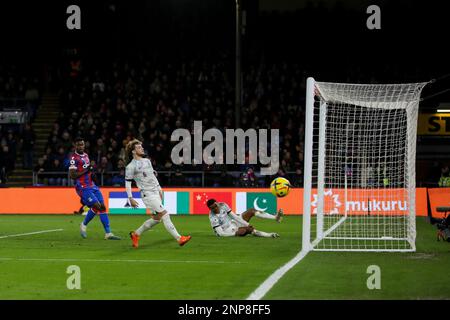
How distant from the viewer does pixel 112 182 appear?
105ft

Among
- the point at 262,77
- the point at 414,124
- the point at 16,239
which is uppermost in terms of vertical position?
the point at 262,77

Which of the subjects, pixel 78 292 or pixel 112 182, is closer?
pixel 78 292

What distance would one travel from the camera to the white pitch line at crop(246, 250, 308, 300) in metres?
10.1

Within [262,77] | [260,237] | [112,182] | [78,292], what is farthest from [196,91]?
[78,292]

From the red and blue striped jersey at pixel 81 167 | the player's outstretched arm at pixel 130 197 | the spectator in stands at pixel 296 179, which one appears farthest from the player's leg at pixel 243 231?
the spectator in stands at pixel 296 179

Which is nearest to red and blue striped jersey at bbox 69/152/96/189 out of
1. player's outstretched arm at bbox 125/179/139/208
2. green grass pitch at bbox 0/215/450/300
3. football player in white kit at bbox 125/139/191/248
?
green grass pitch at bbox 0/215/450/300

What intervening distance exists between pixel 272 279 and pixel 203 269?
1.65 meters

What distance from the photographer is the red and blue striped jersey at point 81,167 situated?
18.6 meters

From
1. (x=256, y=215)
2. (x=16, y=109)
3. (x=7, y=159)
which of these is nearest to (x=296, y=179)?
(x=7, y=159)

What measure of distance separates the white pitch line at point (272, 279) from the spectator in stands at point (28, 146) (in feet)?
74.3

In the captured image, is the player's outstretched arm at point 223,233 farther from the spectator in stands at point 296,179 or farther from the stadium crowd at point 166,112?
the spectator in stands at point 296,179

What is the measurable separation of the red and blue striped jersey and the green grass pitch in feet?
4.06

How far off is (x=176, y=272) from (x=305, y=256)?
2.95 metres
